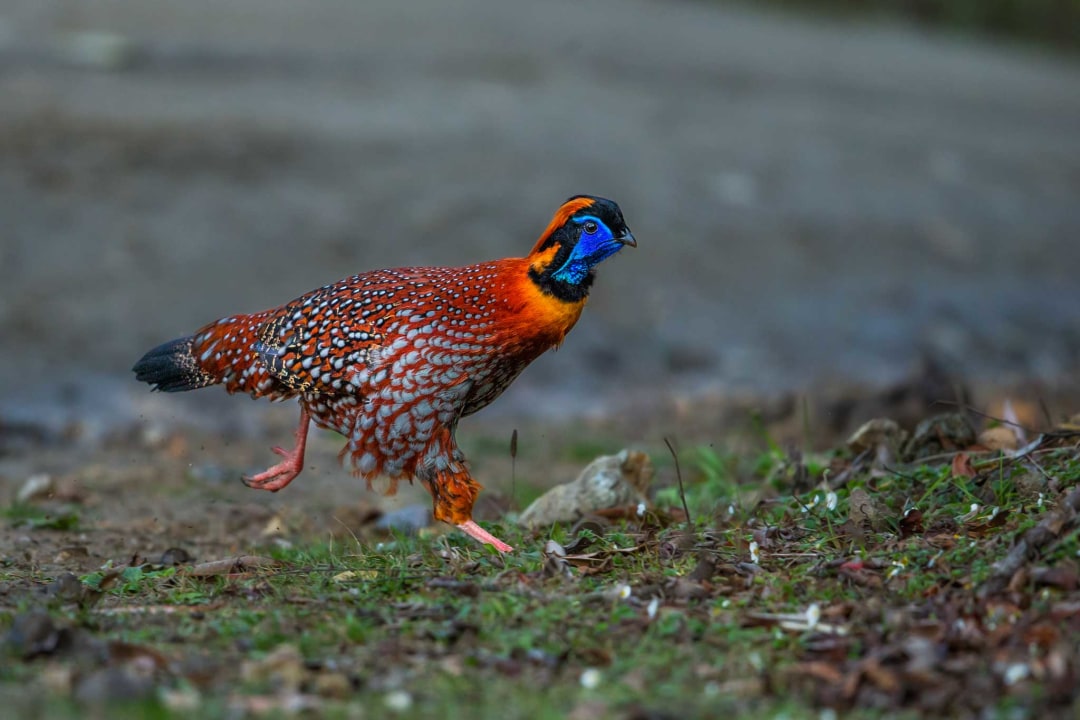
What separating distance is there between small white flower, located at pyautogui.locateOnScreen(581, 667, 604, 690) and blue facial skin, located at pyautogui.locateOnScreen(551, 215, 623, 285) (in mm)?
1993

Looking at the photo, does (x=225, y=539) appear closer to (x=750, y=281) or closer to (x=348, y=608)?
(x=348, y=608)

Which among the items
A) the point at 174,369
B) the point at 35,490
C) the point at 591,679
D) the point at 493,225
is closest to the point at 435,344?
the point at 174,369

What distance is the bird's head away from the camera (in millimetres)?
5672

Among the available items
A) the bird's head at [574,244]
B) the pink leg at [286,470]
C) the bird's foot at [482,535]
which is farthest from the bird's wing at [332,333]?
the bird's foot at [482,535]

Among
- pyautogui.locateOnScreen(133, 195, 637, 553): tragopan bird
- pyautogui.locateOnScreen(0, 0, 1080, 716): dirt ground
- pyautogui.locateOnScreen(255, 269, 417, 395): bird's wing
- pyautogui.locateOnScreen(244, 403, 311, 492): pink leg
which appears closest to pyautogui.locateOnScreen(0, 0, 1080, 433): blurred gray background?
pyautogui.locateOnScreen(0, 0, 1080, 716): dirt ground

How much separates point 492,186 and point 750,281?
7.67 ft

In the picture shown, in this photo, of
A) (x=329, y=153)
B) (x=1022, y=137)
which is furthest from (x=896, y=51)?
(x=329, y=153)

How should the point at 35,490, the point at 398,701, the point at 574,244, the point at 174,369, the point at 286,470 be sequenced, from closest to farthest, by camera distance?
the point at 398,701
the point at 574,244
the point at 286,470
the point at 174,369
the point at 35,490

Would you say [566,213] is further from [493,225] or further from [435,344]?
[493,225]

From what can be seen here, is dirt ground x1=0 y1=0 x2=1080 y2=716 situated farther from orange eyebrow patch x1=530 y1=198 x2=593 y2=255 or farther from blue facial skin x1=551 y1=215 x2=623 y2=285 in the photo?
orange eyebrow patch x1=530 y1=198 x2=593 y2=255

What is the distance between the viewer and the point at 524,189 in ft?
40.6

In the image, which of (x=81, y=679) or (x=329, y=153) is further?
(x=329, y=153)

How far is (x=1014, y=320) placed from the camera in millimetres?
12305

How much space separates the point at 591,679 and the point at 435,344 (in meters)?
1.93
